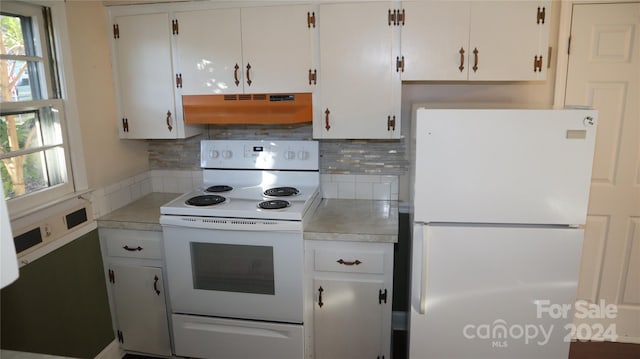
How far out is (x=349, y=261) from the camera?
2303mm

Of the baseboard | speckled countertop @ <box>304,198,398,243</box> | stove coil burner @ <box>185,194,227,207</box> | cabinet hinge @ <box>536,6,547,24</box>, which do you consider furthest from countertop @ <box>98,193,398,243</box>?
cabinet hinge @ <box>536,6,547,24</box>


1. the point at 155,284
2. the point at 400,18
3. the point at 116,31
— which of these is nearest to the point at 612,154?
the point at 400,18

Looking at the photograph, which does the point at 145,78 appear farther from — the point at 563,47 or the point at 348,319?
the point at 563,47

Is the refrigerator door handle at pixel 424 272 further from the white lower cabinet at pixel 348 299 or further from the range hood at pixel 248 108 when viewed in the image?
the range hood at pixel 248 108

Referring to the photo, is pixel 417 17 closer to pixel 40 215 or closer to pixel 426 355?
pixel 426 355

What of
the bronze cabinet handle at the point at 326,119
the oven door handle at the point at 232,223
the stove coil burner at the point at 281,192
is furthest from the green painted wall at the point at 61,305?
the bronze cabinet handle at the point at 326,119

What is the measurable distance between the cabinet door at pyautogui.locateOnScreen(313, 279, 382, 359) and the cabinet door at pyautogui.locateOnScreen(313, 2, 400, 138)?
2.83 feet

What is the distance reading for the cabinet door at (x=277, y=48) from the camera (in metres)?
2.41

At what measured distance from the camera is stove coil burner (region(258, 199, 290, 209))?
233 cm

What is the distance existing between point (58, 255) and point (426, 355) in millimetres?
1964

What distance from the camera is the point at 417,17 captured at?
2.30m

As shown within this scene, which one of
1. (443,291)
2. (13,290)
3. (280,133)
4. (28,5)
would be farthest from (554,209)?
(28,5)

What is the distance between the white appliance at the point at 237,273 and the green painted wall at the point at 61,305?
18.4 inches

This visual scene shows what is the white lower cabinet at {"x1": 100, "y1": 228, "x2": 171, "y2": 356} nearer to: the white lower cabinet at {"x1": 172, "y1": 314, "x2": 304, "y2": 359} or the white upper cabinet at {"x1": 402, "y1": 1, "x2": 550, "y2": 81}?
the white lower cabinet at {"x1": 172, "y1": 314, "x2": 304, "y2": 359}
